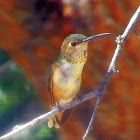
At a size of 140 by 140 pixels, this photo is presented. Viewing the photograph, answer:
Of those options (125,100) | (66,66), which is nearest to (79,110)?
(125,100)

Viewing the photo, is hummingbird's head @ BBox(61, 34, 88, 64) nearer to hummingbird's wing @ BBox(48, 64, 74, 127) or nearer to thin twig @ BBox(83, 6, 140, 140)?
hummingbird's wing @ BBox(48, 64, 74, 127)

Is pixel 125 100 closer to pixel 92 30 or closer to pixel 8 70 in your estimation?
pixel 92 30

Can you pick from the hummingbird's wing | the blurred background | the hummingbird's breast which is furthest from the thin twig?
the blurred background

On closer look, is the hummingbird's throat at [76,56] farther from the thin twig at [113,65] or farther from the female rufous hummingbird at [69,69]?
the thin twig at [113,65]

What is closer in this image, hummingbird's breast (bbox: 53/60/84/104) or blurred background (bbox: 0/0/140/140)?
hummingbird's breast (bbox: 53/60/84/104)

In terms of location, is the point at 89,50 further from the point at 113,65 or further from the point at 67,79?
the point at 113,65

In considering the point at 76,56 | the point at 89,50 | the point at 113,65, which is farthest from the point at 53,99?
the point at 113,65

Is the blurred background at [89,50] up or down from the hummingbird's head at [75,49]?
down

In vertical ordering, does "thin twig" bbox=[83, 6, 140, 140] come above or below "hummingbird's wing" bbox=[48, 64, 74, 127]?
above

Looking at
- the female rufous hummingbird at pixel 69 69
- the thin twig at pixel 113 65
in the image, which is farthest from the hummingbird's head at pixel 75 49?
the thin twig at pixel 113 65
